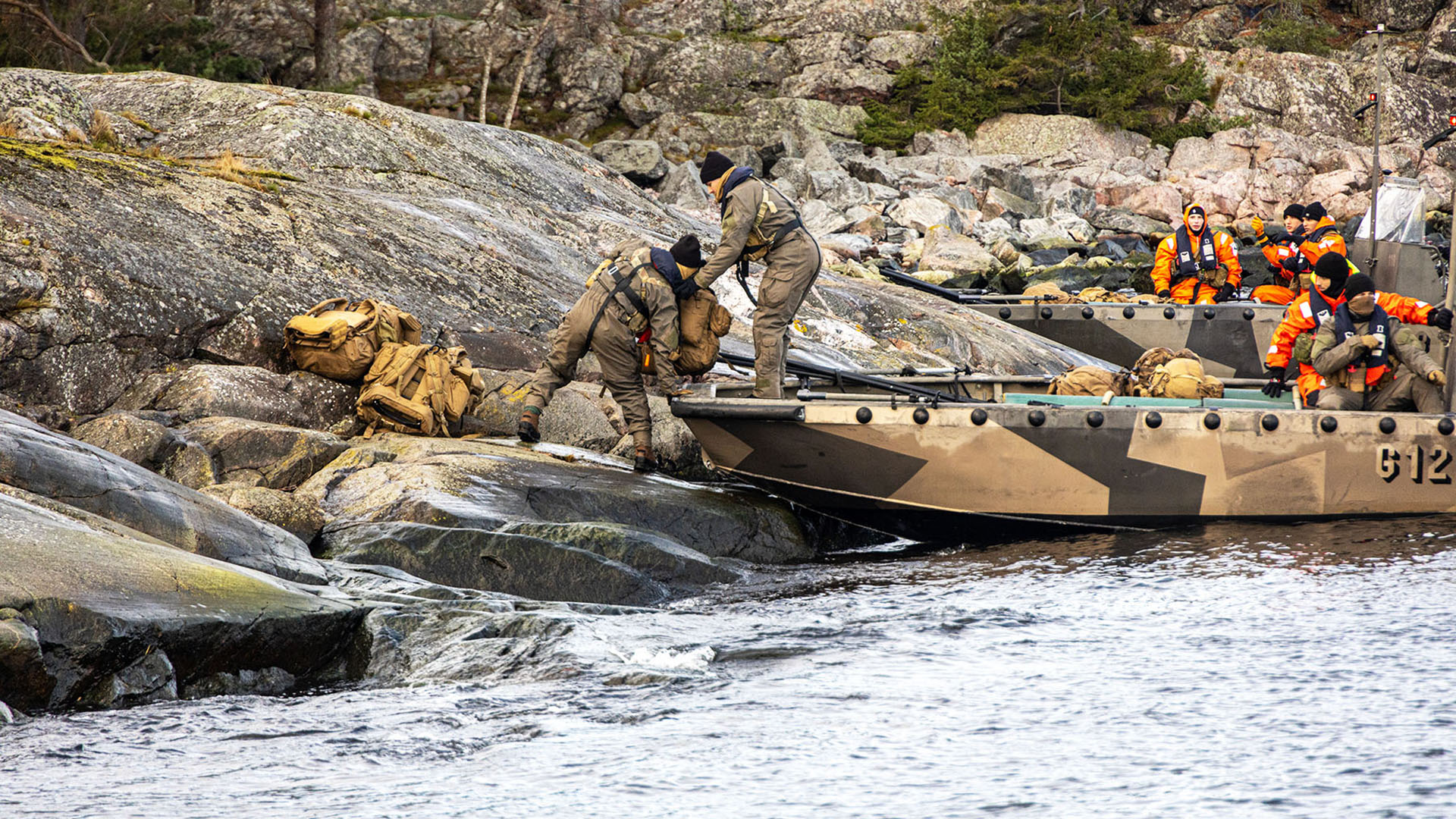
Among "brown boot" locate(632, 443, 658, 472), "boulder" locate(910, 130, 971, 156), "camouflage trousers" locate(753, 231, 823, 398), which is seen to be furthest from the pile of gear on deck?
"boulder" locate(910, 130, 971, 156)

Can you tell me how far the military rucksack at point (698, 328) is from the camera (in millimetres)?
8648

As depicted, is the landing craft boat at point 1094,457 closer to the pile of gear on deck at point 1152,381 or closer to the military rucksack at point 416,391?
the pile of gear on deck at point 1152,381

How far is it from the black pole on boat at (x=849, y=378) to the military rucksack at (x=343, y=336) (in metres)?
2.40

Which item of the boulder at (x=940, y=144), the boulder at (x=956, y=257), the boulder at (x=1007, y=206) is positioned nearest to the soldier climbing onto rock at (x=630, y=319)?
the boulder at (x=956, y=257)

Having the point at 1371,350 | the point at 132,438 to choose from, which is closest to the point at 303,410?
the point at 132,438

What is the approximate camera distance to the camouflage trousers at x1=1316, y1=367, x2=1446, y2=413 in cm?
820

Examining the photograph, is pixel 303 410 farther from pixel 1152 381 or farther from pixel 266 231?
pixel 1152 381

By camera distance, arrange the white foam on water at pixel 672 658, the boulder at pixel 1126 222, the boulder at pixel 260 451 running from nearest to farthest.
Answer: the white foam on water at pixel 672 658 → the boulder at pixel 260 451 → the boulder at pixel 1126 222

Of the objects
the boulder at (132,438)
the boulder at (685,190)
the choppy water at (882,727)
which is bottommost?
the choppy water at (882,727)

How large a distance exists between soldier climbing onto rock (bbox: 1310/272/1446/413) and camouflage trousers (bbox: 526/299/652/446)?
4.65m

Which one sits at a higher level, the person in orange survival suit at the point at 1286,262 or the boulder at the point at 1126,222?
the boulder at the point at 1126,222

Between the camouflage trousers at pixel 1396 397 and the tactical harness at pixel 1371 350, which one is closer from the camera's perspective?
the camouflage trousers at pixel 1396 397

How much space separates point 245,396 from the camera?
847cm

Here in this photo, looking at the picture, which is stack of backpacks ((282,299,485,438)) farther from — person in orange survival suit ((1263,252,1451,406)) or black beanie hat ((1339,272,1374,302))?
black beanie hat ((1339,272,1374,302))
